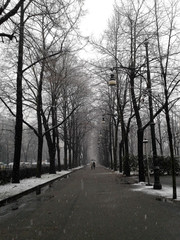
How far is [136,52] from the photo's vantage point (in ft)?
65.1

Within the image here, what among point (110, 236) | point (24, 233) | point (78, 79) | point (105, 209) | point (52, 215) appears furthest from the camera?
point (78, 79)

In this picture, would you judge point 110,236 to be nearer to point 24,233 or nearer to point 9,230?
point 24,233

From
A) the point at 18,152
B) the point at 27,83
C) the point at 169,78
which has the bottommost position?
the point at 18,152

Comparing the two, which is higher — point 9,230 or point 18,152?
point 18,152

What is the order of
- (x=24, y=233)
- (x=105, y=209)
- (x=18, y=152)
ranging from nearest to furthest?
(x=24, y=233) < (x=105, y=209) < (x=18, y=152)

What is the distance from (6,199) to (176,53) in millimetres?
9919

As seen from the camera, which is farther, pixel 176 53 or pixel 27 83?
pixel 27 83

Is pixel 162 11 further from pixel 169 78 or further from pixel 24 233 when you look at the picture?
pixel 24 233

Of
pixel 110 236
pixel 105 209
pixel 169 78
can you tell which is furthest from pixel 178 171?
pixel 110 236

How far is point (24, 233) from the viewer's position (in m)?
6.23

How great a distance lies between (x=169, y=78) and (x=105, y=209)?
29.8ft

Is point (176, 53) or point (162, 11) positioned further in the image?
point (162, 11)

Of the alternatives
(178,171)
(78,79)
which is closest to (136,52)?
(78,79)

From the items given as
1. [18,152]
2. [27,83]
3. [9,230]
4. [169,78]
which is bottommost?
[9,230]
